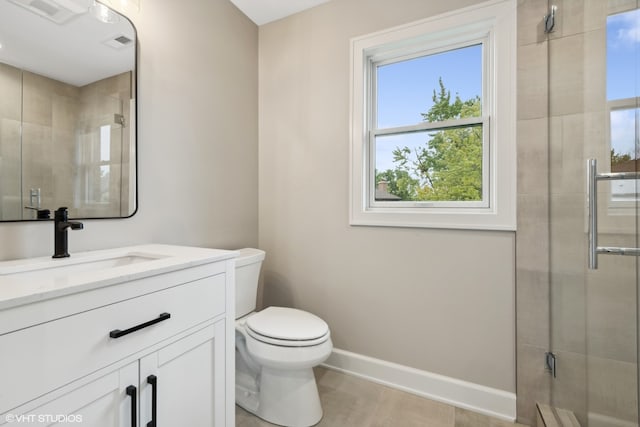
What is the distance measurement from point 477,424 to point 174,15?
8.48 ft

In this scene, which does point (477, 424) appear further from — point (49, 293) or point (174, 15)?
point (174, 15)

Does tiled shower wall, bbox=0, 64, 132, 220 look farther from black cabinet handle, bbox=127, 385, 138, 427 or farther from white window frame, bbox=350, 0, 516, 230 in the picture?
white window frame, bbox=350, 0, 516, 230

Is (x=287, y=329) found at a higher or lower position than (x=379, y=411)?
higher

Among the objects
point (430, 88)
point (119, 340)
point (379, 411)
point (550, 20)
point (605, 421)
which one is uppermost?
point (550, 20)

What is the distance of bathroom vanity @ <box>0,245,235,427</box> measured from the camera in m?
0.63

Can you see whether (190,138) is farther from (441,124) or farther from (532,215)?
(532,215)

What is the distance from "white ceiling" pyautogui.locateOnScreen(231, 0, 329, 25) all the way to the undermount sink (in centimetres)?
173

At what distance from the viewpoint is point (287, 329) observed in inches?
56.8

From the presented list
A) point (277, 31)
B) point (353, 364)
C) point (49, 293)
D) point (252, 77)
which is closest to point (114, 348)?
point (49, 293)

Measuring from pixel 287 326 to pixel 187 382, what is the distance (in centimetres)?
56

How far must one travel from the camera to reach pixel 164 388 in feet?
3.02

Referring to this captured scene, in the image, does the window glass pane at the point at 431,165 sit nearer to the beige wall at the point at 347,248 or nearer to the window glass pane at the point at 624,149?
the beige wall at the point at 347,248
